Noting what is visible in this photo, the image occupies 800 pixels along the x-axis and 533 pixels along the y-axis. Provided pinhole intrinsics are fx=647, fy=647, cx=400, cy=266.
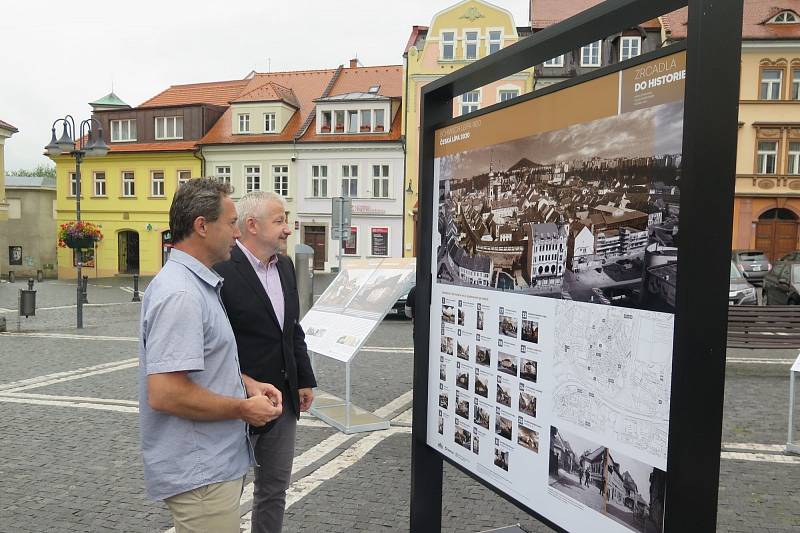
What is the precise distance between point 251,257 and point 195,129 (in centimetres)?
3682

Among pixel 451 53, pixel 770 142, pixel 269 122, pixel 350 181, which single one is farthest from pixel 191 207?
pixel 269 122

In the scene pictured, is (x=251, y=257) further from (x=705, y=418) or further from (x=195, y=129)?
(x=195, y=129)

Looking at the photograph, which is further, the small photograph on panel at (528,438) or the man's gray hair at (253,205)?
the man's gray hair at (253,205)

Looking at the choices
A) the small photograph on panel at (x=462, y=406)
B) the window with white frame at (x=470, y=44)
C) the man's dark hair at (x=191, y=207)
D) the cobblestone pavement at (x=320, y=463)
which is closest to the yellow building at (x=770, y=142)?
the window with white frame at (x=470, y=44)

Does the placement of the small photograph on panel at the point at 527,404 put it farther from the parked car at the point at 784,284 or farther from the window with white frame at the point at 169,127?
the window with white frame at the point at 169,127

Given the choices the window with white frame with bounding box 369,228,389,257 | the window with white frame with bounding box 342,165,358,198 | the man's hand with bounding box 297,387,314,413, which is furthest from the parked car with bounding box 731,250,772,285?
the man's hand with bounding box 297,387,314,413

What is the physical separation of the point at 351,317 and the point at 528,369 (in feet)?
14.6

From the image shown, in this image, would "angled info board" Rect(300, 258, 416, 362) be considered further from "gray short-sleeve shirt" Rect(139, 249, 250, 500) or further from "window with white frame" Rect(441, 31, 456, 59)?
"window with white frame" Rect(441, 31, 456, 59)

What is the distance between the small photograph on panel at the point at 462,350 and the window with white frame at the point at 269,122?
114ft

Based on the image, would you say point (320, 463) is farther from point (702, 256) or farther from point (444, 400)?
point (702, 256)

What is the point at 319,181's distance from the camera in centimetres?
3512

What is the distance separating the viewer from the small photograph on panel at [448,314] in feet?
10.00

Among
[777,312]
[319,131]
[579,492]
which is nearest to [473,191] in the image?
[579,492]

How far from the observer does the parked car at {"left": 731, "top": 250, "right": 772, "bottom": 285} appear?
22817 mm
